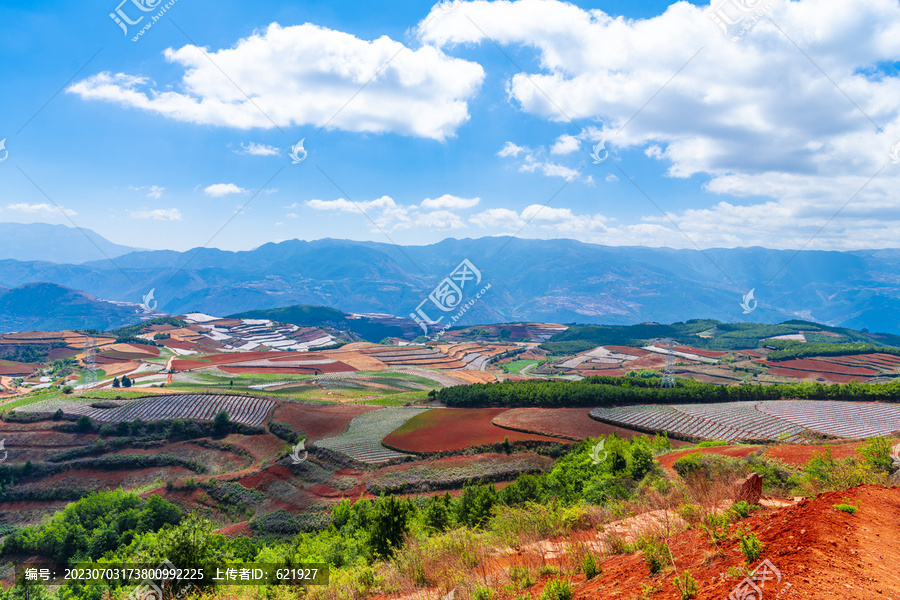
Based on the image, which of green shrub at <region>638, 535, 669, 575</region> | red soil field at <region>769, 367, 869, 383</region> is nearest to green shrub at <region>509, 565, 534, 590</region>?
green shrub at <region>638, 535, 669, 575</region>

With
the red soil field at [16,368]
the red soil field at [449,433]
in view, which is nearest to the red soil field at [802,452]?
the red soil field at [449,433]

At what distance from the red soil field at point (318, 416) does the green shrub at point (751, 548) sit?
4955 cm

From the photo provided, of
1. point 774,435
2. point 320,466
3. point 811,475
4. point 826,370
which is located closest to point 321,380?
point 320,466

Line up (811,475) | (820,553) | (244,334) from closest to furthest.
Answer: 1. (820,553)
2. (811,475)
3. (244,334)

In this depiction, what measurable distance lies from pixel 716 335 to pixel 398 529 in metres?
208

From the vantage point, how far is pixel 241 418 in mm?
58531

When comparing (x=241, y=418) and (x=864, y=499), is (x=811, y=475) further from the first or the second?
(x=241, y=418)

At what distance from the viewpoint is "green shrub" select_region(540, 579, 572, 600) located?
855cm

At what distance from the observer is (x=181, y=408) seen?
62438 mm

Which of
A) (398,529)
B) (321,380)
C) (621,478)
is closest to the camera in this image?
(398,529)

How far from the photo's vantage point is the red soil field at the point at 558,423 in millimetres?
49562

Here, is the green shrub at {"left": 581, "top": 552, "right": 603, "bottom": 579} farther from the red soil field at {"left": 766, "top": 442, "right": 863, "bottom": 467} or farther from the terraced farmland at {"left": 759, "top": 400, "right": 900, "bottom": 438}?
the terraced farmland at {"left": 759, "top": 400, "right": 900, "bottom": 438}

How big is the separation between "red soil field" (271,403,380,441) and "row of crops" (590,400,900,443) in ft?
107

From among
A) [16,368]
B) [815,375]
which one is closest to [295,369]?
[16,368]
